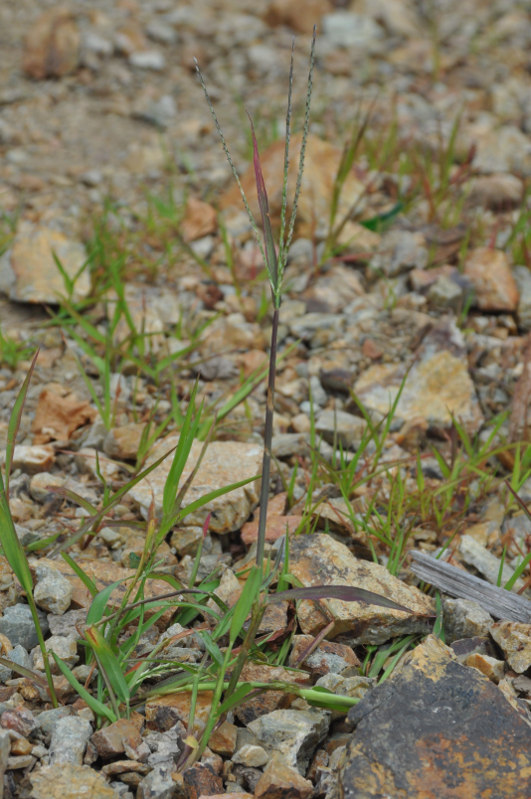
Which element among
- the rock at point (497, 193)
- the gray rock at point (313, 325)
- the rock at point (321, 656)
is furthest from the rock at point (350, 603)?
the rock at point (497, 193)

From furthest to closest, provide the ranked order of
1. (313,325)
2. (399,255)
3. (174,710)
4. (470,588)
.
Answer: (399,255), (313,325), (470,588), (174,710)

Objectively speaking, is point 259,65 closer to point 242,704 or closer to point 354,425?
point 354,425

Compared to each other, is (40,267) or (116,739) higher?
(40,267)

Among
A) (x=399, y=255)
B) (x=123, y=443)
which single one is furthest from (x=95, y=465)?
(x=399, y=255)

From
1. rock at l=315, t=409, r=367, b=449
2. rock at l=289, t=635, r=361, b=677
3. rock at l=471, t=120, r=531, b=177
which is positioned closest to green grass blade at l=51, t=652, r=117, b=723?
rock at l=289, t=635, r=361, b=677

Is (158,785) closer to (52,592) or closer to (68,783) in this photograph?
(68,783)

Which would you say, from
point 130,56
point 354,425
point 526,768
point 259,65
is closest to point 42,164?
point 130,56

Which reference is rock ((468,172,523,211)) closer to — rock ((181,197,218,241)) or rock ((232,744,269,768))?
rock ((181,197,218,241))
